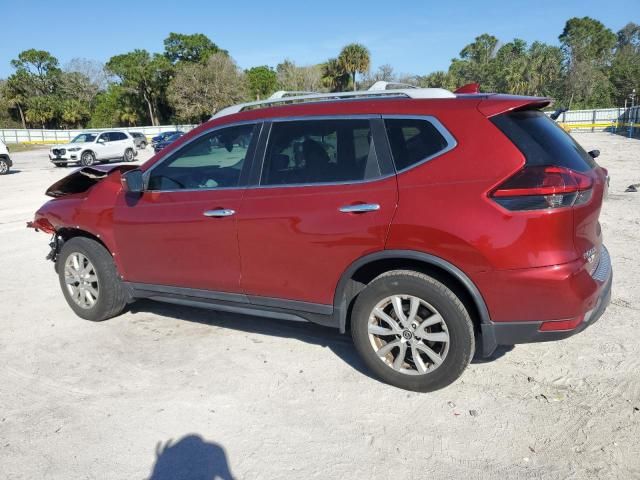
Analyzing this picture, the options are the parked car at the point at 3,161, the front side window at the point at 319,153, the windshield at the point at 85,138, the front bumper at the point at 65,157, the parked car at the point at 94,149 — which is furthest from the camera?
the windshield at the point at 85,138

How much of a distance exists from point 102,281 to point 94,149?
24347mm

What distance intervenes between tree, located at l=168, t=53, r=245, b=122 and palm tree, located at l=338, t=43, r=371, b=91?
13.1 metres

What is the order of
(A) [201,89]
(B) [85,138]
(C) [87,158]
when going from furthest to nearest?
(A) [201,89]
(B) [85,138]
(C) [87,158]

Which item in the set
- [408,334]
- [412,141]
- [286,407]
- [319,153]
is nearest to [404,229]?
[412,141]

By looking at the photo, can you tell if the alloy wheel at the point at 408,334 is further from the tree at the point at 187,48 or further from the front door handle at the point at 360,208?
the tree at the point at 187,48

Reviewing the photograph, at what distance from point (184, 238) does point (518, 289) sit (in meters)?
2.42

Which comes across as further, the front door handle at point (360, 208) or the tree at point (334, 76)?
the tree at point (334, 76)

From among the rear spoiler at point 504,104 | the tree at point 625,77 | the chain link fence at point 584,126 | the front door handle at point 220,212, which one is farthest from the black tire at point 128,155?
the tree at point 625,77

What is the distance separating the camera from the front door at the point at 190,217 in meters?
3.81

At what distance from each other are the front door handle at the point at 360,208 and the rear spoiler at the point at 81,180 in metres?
2.65

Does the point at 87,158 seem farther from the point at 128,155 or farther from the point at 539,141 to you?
the point at 539,141

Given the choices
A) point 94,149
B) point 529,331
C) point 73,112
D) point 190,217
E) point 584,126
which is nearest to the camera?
point 529,331

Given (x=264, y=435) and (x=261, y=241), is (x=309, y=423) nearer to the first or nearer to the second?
(x=264, y=435)

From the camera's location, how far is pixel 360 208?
3246 millimetres
